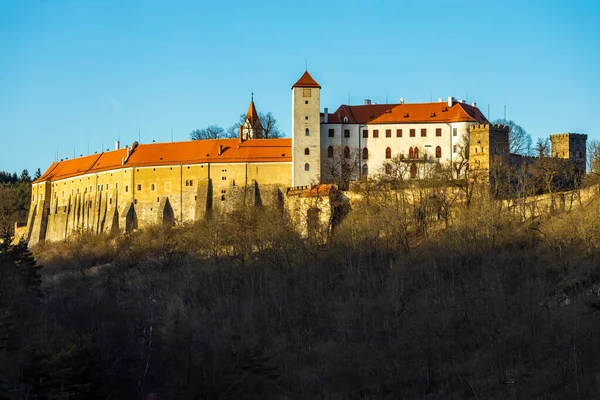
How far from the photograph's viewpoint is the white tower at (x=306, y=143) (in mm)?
65688

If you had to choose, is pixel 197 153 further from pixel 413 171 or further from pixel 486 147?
pixel 486 147

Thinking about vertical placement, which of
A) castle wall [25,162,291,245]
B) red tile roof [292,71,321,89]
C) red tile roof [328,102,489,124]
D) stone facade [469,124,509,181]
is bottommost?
castle wall [25,162,291,245]

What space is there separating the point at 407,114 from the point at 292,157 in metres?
7.89

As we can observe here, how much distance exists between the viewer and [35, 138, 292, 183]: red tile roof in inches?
2721

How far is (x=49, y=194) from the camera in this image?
279ft

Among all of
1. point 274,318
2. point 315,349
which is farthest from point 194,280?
point 315,349

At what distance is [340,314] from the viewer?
4791cm

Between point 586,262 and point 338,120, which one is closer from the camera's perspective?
point 586,262

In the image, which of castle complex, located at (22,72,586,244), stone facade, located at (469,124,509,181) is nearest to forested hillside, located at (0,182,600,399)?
stone facade, located at (469,124,509,181)

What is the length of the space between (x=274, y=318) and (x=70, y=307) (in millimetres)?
9426

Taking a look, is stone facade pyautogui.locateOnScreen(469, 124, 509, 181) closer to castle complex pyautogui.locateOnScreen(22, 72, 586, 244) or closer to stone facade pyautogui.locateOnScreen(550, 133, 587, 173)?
castle complex pyautogui.locateOnScreen(22, 72, 586, 244)

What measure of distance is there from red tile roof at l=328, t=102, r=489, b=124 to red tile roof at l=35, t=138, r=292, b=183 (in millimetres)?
4441

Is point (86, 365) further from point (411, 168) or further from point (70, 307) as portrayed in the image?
point (411, 168)

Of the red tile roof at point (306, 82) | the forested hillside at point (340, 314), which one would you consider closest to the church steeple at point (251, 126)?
the red tile roof at point (306, 82)
